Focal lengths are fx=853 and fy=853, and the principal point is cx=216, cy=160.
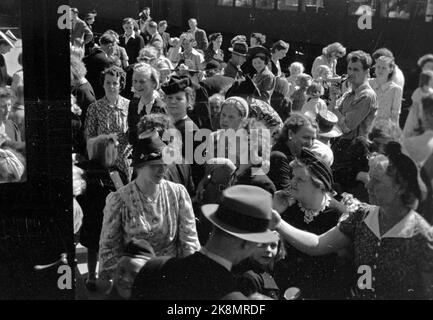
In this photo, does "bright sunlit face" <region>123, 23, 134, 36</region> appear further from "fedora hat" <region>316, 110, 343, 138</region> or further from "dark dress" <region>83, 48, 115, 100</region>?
"fedora hat" <region>316, 110, 343, 138</region>

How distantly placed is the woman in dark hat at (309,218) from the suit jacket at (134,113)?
24.2 inches

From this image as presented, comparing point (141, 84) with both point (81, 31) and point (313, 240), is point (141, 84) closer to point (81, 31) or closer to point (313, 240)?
point (81, 31)

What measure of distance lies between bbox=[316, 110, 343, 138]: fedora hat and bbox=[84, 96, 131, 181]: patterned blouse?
0.83 m

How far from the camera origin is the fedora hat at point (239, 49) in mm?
3636

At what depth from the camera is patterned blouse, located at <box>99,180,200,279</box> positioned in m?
3.55

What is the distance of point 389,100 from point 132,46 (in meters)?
1.12

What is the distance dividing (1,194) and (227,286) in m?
1.05

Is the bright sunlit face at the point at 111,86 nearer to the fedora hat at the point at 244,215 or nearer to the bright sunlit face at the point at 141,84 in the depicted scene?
the bright sunlit face at the point at 141,84

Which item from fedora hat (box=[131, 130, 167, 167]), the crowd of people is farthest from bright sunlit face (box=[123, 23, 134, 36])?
fedora hat (box=[131, 130, 167, 167])

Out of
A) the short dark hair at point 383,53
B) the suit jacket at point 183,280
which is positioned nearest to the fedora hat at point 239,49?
the short dark hair at point 383,53

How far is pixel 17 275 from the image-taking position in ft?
11.8

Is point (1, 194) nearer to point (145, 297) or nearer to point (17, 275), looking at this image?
point (17, 275)
